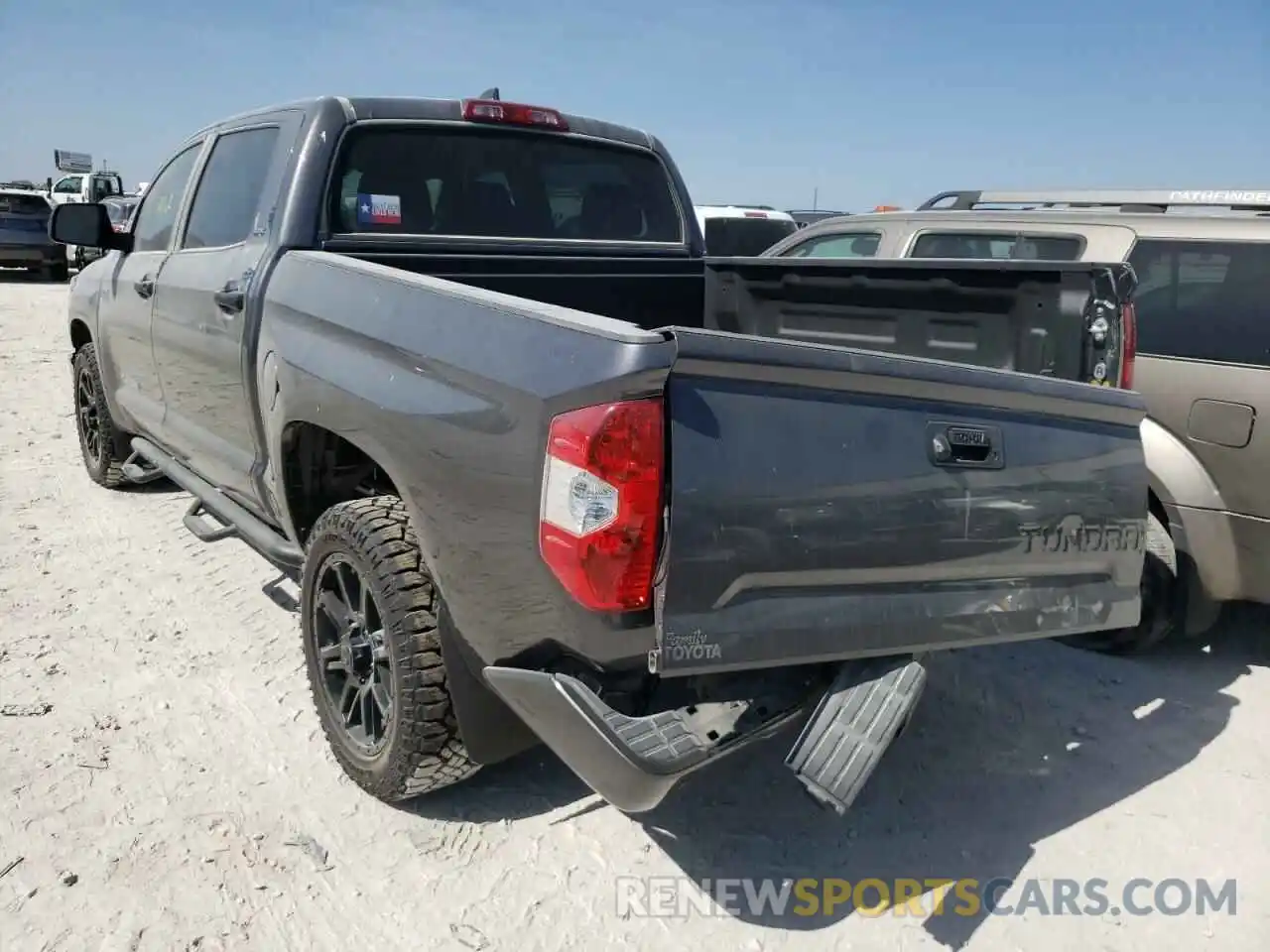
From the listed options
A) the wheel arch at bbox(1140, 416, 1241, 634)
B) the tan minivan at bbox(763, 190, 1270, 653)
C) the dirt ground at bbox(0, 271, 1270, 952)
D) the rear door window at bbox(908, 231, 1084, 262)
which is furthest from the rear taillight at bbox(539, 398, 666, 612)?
the rear door window at bbox(908, 231, 1084, 262)

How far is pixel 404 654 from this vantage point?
2555mm

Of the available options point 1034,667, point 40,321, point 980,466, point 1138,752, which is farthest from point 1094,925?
point 40,321

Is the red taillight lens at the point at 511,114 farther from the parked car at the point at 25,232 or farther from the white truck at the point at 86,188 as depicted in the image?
the white truck at the point at 86,188

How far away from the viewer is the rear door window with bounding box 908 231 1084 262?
15.0ft

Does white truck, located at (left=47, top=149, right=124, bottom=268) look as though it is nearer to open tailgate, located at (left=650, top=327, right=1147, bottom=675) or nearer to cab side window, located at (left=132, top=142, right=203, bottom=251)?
cab side window, located at (left=132, top=142, right=203, bottom=251)

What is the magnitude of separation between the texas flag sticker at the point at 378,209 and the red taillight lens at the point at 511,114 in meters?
0.47

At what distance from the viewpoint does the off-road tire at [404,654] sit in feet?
8.38

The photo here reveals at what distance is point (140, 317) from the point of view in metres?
4.52

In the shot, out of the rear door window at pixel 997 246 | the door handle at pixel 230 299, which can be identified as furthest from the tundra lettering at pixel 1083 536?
the door handle at pixel 230 299

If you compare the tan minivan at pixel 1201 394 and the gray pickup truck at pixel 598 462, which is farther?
the tan minivan at pixel 1201 394

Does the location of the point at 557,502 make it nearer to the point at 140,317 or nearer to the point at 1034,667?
the point at 1034,667

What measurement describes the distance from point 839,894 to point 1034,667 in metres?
1.79

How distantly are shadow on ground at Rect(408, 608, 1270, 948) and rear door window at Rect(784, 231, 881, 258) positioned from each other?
8.56 feet

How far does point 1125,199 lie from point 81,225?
4973mm
